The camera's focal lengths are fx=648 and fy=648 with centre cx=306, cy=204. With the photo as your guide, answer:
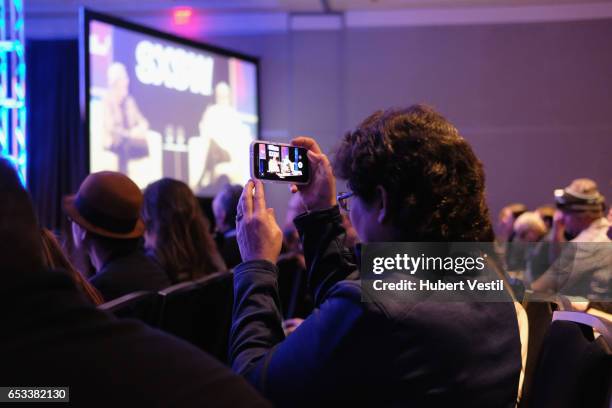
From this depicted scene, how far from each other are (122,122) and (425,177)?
4.69 m

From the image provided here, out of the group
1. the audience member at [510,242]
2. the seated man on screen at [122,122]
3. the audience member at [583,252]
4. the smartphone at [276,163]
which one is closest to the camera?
the smartphone at [276,163]

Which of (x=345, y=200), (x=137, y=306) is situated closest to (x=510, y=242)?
(x=137, y=306)

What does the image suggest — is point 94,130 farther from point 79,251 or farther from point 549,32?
point 549,32

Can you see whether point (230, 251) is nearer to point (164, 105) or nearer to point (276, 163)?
point (164, 105)

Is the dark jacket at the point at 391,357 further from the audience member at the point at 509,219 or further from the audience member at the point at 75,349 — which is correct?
the audience member at the point at 509,219

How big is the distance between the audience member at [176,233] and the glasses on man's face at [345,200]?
6.08 feet

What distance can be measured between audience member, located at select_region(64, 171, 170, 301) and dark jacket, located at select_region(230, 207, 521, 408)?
140 cm

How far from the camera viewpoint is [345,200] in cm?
126

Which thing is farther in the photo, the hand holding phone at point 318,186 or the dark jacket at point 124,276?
the dark jacket at point 124,276

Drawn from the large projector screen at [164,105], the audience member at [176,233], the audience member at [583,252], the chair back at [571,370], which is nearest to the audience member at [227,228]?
the audience member at [176,233]

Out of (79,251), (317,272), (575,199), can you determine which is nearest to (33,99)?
(79,251)

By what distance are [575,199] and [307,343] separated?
249 cm

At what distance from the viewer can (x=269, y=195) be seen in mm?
6859

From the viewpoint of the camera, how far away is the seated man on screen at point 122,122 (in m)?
5.27
